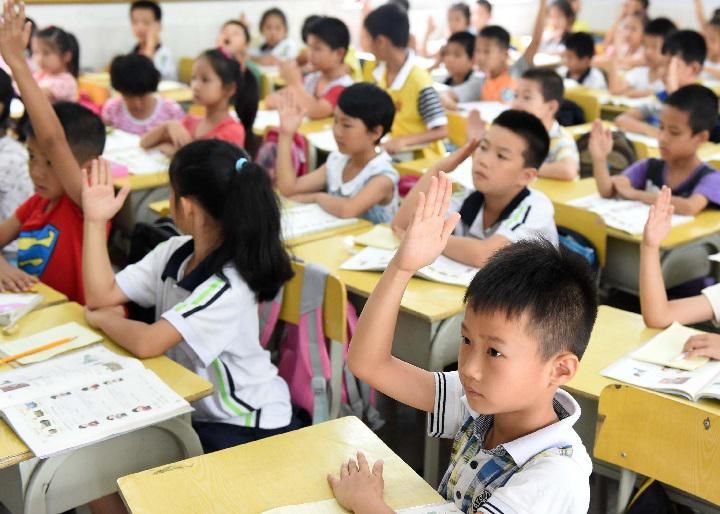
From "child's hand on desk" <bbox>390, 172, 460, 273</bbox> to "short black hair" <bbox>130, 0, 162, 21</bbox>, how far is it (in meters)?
5.88

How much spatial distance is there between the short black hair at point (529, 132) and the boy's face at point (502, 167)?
0.06ft

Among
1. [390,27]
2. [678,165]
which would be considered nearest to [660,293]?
[678,165]

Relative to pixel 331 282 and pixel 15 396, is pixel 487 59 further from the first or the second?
pixel 15 396

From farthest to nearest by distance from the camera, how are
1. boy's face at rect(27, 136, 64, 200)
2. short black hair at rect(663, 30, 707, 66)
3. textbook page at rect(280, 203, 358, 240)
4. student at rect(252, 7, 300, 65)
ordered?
student at rect(252, 7, 300, 65)
short black hair at rect(663, 30, 707, 66)
textbook page at rect(280, 203, 358, 240)
boy's face at rect(27, 136, 64, 200)

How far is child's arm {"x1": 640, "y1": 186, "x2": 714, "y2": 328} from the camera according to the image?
2.16 meters

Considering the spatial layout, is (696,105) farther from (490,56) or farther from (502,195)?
(490,56)

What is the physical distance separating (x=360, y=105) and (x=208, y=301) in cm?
151

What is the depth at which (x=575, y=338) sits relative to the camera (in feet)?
4.32

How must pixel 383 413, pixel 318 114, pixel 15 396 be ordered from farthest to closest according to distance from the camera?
pixel 318 114 → pixel 383 413 → pixel 15 396

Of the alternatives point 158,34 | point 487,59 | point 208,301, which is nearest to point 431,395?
point 208,301

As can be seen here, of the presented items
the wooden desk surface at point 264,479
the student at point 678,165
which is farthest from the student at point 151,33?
the wooden desk surface at point 264,479

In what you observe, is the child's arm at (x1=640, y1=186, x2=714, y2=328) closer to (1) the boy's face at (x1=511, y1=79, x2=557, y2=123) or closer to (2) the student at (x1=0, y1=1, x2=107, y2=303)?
(2) the student at (x1=0, y1=1, x2=107, y2=303)

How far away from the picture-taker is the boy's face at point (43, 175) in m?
2.54

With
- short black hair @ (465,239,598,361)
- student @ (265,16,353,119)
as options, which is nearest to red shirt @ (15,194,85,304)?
short black hair @ (465,239,598,361)
